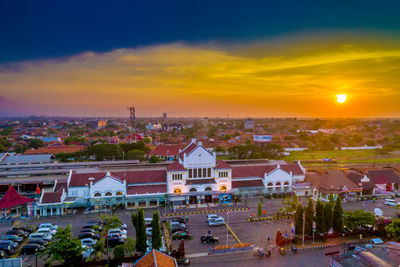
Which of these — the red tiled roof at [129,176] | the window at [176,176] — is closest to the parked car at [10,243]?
the red tiled roof at [129,176]

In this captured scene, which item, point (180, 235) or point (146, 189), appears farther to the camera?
point (146, 189)

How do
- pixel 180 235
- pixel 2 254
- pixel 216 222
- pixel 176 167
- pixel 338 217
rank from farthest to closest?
1. pixel 176 167
2. pixel 216 222
3. pixel 180 235
4. pixel 338 217
5. pixel 2 254

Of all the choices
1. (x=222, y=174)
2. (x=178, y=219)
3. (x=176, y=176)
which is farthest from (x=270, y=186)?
(x=178, y=219)

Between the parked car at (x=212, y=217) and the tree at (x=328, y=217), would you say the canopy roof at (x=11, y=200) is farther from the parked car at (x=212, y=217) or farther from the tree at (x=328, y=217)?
the tree at (x=328, y=217)

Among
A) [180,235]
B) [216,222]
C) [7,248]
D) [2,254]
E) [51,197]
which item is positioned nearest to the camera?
[2,254]

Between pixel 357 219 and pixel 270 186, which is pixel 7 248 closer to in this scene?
pixel 270 186

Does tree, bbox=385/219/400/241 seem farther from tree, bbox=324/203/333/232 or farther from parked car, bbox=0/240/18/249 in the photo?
parked car, bbox=0/240/18/249

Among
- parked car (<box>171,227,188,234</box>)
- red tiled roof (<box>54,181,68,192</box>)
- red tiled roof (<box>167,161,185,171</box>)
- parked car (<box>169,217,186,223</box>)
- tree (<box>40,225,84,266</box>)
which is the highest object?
red tiled roof (<box>167,161,185,171</box>)

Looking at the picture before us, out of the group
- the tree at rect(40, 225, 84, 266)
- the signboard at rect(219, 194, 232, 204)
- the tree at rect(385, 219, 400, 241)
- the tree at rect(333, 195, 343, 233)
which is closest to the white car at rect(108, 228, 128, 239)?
the tree at rect(40, 225, 84, 266)
